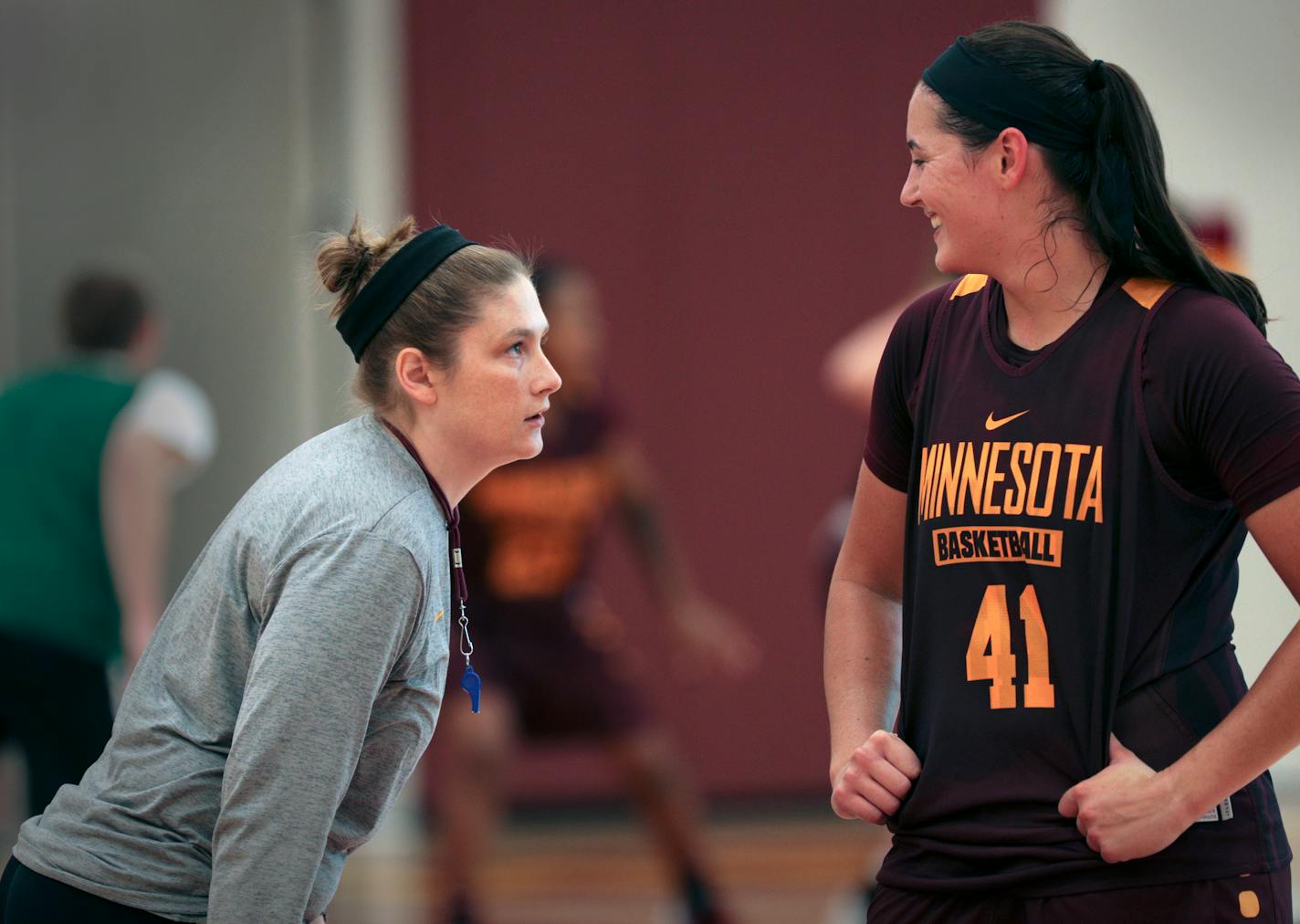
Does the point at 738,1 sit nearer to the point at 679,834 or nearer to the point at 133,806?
the point at 679,834

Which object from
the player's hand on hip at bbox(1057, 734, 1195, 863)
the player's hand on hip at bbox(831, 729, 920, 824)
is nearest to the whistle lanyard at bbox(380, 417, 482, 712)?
the player's hand on hip at bbox(831, 729, 920, 824)

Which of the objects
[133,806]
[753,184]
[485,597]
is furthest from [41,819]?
[753,184]

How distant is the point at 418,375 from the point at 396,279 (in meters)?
0.12

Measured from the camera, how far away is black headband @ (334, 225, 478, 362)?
196 centimetres

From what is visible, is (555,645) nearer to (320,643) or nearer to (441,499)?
(441,499)

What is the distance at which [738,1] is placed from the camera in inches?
257

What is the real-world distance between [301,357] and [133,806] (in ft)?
15.2

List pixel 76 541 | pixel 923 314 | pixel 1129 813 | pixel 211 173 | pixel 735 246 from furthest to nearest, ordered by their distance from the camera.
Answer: pixel 735 246 < pixel 211 173 < pixel 76 541 < pixel 923 314 < pixel 1129 813

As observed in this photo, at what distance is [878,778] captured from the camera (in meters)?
1.92

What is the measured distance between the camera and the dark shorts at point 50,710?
3943 mm

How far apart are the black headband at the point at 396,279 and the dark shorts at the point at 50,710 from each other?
2.37m

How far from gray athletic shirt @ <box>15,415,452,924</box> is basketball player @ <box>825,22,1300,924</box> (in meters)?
0.59

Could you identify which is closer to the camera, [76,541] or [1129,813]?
[1129,813]

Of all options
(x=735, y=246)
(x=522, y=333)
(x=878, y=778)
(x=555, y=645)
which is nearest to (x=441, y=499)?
(x=522, y=333)
